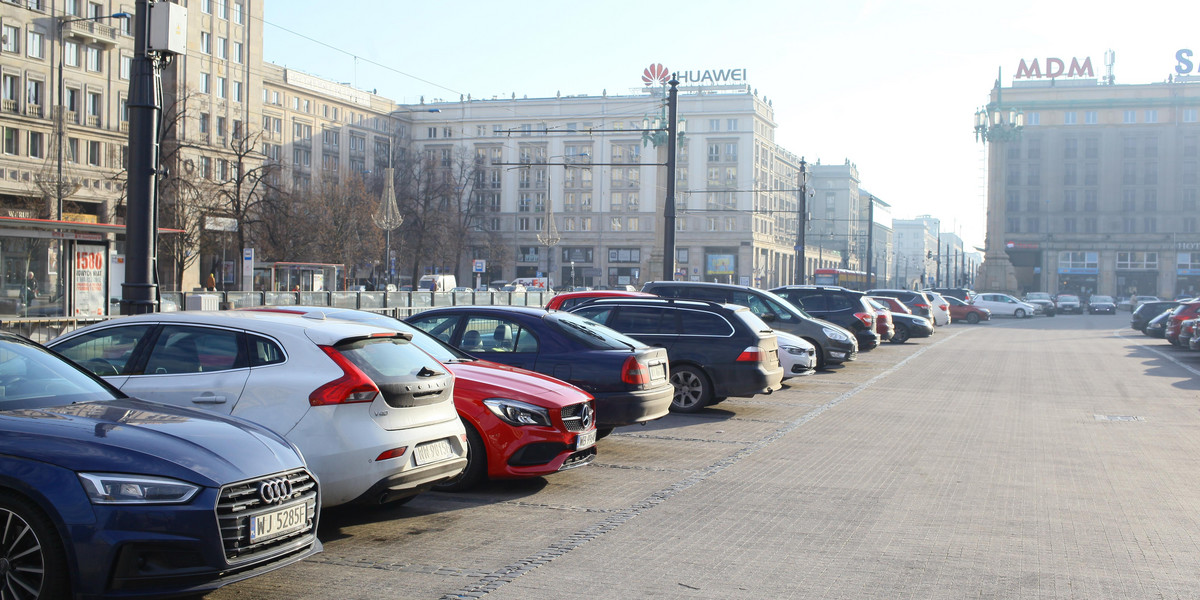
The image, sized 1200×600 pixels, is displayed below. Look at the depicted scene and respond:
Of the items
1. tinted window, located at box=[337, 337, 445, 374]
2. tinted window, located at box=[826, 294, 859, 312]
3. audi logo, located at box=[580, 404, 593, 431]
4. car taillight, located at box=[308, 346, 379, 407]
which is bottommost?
audi logo, located at box=[580, 404, 593, 431]

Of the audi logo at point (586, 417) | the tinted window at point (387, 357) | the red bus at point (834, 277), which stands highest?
the red bus at point (834, 277)

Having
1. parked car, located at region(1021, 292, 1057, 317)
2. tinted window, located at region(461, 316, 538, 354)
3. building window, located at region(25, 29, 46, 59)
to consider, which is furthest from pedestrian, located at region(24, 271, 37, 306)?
parked car, located at region(1021, 292, 1057, 317)

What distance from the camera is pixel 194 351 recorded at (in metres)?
6.74

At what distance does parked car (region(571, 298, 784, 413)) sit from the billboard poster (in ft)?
37.5

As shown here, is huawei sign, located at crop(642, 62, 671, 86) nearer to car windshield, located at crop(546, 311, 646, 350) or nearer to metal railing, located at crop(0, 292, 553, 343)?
metal railing, located at crop(0, 292, 553, 343)

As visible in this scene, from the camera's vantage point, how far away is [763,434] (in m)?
12.2

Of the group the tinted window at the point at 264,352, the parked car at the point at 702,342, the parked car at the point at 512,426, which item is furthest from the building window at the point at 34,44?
the tinted window at the point at 264,352

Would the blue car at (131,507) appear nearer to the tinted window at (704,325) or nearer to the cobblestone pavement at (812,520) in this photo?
the cobblestone pavement at (812,520)

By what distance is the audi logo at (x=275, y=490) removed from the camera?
4.91 meters

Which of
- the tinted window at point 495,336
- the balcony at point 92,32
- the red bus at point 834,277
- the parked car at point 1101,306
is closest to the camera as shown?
the tinted window at point 495,336

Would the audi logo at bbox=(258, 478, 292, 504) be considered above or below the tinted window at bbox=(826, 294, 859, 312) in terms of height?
below

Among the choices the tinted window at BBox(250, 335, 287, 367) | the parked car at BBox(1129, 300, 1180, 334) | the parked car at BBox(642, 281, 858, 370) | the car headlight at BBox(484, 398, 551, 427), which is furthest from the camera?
the parked car at BBox(1129, 300, 1180, 334)

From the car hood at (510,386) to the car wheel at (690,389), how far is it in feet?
17.6

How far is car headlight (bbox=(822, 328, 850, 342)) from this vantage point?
21.4 meters
